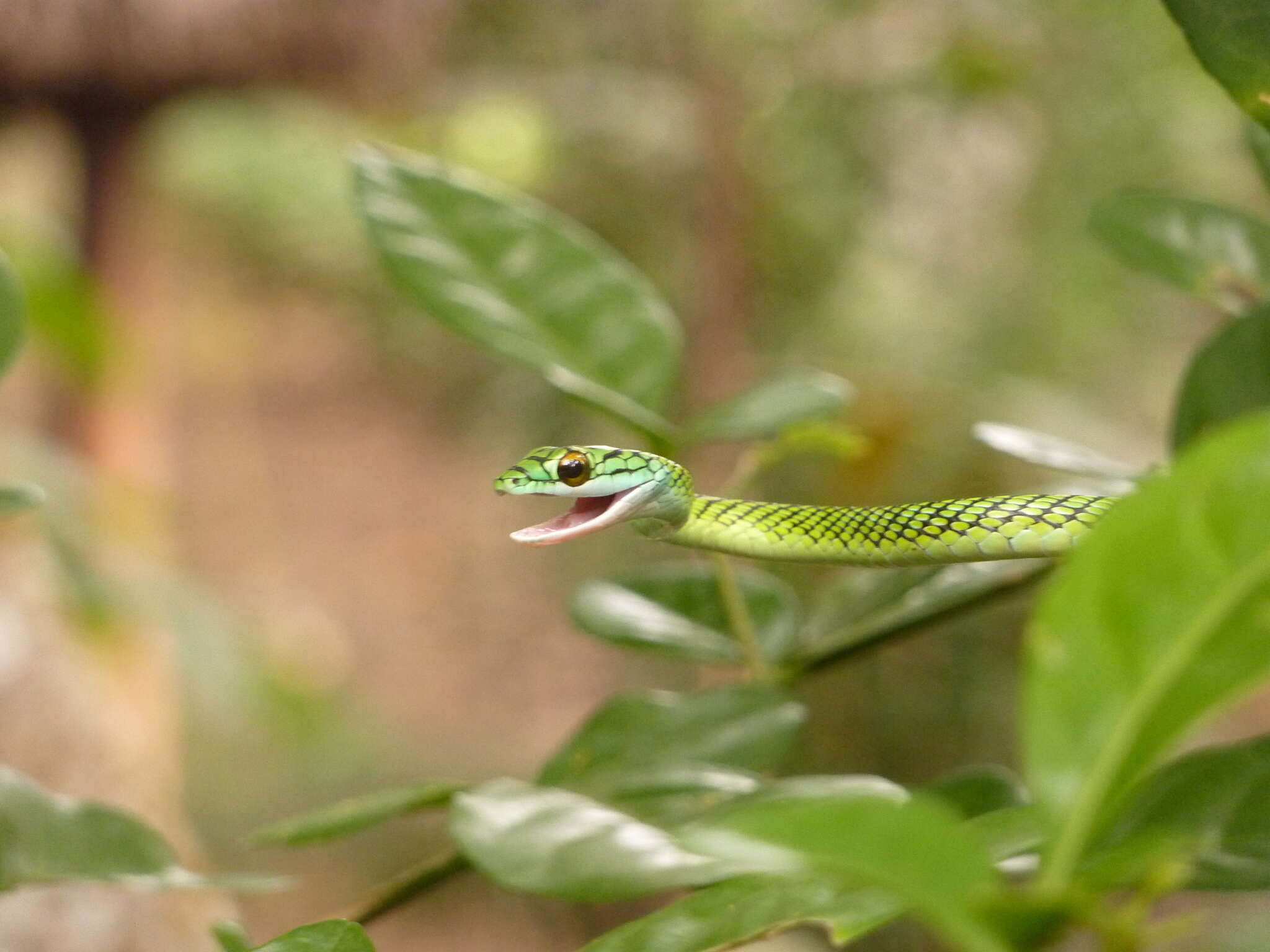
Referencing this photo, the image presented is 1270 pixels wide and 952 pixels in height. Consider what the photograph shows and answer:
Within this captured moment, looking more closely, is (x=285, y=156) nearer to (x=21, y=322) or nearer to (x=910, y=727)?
(x=910, y=727)

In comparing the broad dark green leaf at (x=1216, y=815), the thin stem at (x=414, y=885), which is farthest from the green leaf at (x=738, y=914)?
the thin stem at (x=414, y=885)

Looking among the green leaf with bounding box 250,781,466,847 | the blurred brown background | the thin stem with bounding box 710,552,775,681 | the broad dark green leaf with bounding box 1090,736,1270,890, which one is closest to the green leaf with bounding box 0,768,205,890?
the green leaf with bounding box 250,781,466,847

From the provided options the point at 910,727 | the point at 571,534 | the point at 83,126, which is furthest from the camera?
the point at 83,126

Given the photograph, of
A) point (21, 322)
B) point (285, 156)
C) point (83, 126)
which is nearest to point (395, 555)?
point (285, 156)

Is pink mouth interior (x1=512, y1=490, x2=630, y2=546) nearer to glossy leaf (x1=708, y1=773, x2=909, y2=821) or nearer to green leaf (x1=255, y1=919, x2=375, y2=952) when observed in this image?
glossy leaf (x1=708, y1=773, x2=909, y2=821)

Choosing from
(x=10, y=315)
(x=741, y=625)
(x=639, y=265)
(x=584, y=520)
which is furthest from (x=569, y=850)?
(x=639, y=265)

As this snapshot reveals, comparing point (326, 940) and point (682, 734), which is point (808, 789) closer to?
point (682, 734)

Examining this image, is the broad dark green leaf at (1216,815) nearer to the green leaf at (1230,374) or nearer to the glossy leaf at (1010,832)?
the glossy leaf at (1010,832)
